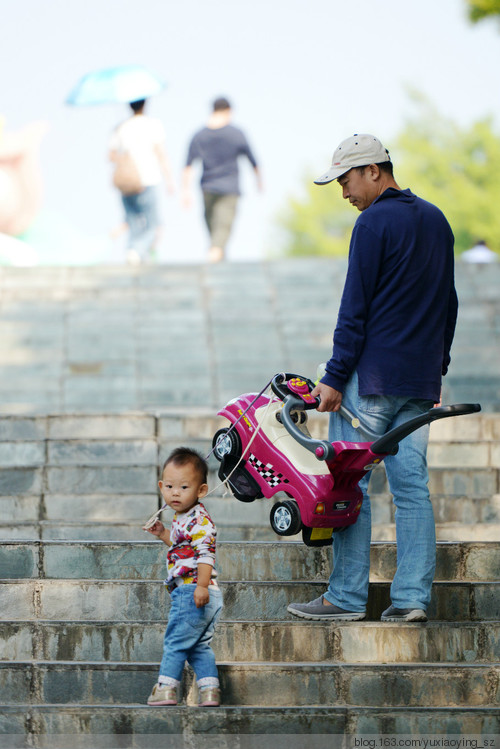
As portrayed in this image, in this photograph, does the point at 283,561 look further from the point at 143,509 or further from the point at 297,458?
the point at 143,509

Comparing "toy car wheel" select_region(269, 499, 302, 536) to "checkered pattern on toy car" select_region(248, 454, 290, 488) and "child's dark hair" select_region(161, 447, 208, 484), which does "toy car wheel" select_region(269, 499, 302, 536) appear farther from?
"child's dark hair" select_region(161, 447, 208, 484)

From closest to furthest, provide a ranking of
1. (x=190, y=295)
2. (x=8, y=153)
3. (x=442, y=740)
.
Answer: (x=442, y=740) → (x=190, y=295) → (x=8, y=153)

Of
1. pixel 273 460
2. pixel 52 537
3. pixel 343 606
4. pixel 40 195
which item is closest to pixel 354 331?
pixel 273 460

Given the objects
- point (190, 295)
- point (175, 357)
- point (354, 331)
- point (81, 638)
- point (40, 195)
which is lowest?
point (81, 638)

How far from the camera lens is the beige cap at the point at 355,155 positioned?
4.77m

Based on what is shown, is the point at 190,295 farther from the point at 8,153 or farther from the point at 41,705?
the point at 41,705

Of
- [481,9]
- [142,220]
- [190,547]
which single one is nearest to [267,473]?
[190,547]

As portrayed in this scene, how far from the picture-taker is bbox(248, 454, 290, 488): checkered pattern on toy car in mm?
4883

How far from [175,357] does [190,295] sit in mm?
1347

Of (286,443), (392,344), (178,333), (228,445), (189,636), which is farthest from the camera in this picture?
(178,333)

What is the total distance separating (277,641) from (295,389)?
1059 millimetres

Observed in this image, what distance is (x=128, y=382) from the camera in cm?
1029

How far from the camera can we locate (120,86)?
1312 centimetres

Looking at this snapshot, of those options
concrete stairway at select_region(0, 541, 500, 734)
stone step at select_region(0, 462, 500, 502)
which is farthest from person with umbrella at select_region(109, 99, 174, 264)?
concrete stairway at select_region(0, 541, 500, 734)
